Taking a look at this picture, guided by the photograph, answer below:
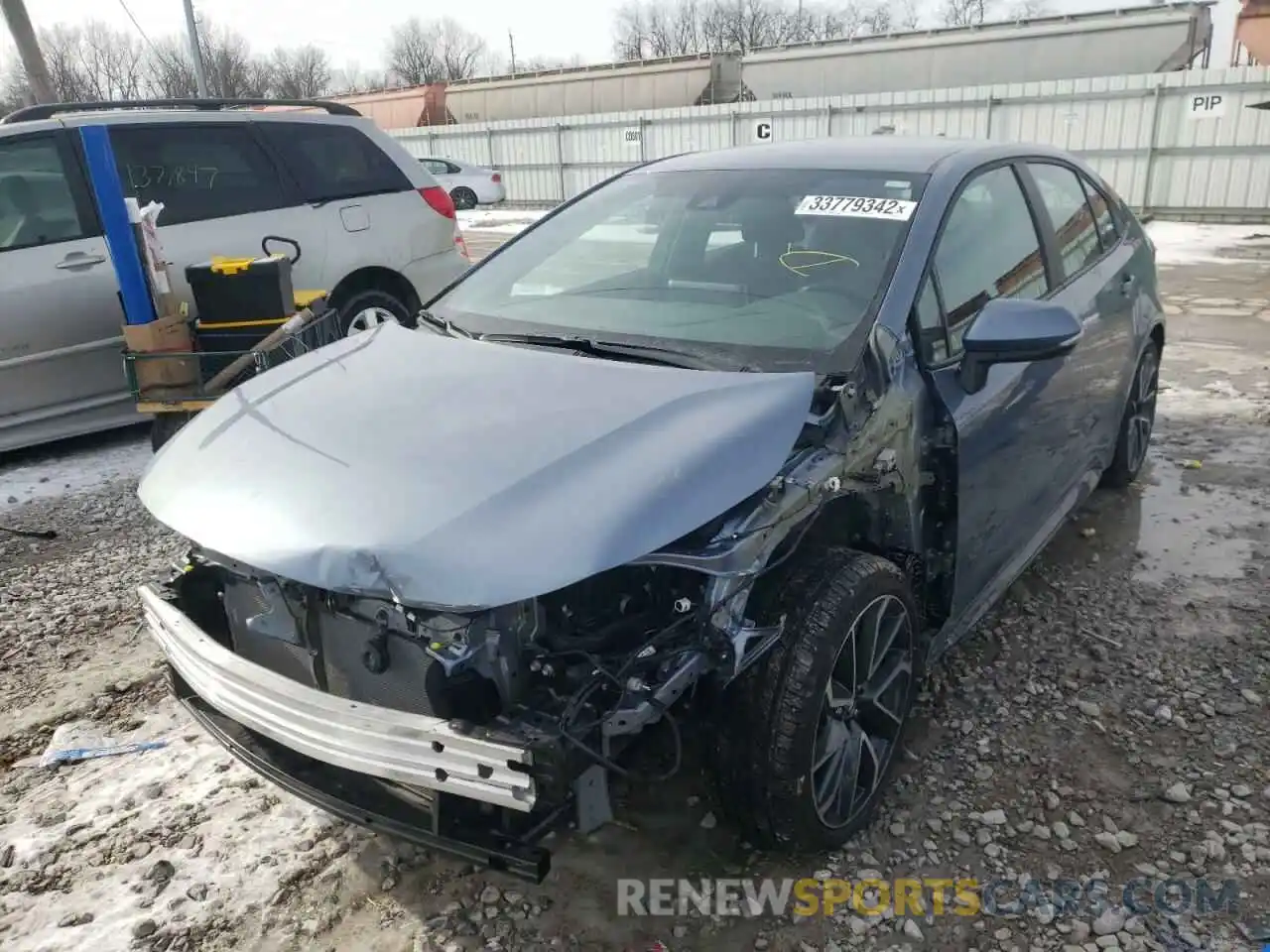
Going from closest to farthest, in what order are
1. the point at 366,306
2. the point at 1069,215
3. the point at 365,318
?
the point at 1069,215, the point at 365,318, the point at 366,306

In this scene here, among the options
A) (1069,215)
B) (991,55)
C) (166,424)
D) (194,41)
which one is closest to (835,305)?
(1069,215)

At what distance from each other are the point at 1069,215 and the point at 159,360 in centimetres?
450

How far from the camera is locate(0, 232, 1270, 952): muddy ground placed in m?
2.28

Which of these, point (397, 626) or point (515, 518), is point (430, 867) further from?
point (515, 518)

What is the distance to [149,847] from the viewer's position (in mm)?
2559

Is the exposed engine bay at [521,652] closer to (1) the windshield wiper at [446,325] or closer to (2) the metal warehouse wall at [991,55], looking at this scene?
(1) the windshield wiper at [446,325]

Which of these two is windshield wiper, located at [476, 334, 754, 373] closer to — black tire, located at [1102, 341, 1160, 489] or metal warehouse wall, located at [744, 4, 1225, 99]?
black tire, located at [1102, 341, 1160, 489]

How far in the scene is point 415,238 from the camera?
6.75 metres

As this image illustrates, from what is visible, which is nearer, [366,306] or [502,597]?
[502,597]

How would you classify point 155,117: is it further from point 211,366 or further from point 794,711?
point 794,711

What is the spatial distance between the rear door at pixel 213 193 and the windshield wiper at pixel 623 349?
379 centimetres

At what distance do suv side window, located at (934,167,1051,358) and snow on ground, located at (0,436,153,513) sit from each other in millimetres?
4455
